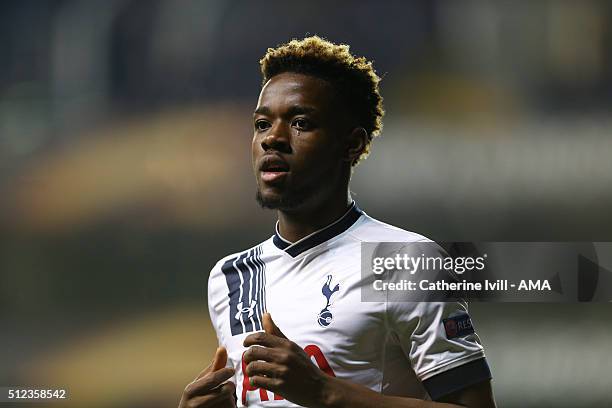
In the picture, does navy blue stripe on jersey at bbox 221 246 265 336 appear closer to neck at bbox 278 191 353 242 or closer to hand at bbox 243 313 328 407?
neck at bbox 278 191 353 242

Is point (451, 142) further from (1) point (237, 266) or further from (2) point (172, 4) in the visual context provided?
(2) point (172, 4)

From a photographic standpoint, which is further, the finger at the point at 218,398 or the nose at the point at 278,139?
the nose at the point at 278,139

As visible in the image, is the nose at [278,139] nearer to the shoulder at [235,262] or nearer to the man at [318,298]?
the man at [318,298]

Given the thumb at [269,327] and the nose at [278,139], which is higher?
the nose at [278,139]

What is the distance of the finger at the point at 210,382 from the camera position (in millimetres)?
1616

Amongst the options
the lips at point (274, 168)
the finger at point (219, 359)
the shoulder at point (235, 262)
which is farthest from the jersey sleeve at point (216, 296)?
the lips at point (274, 168)

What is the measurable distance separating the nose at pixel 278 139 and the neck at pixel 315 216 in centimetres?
13

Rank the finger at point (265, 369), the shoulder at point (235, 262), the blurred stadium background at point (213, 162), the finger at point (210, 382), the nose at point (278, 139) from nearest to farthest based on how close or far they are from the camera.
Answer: the finger at point (265, 369), the finger at point (210, 382), the nose at point (278, 139), the shoulder at point (235, 262), the blurred stadium background at point (213, 162)

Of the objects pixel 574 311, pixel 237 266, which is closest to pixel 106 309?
pixel 237 266

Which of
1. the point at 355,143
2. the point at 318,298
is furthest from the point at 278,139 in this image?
the point at 318,298

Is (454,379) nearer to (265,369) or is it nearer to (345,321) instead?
(345,321)

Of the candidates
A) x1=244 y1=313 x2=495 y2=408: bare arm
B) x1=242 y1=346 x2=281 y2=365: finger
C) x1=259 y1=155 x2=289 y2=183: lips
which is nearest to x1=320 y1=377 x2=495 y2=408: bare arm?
x1=244 y1=313 x2=495 y2=408: bare arm

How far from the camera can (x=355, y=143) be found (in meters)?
1.79

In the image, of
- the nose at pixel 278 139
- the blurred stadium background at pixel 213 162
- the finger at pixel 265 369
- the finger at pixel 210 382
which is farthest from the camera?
the blurred stadium background at pixel 213 162
